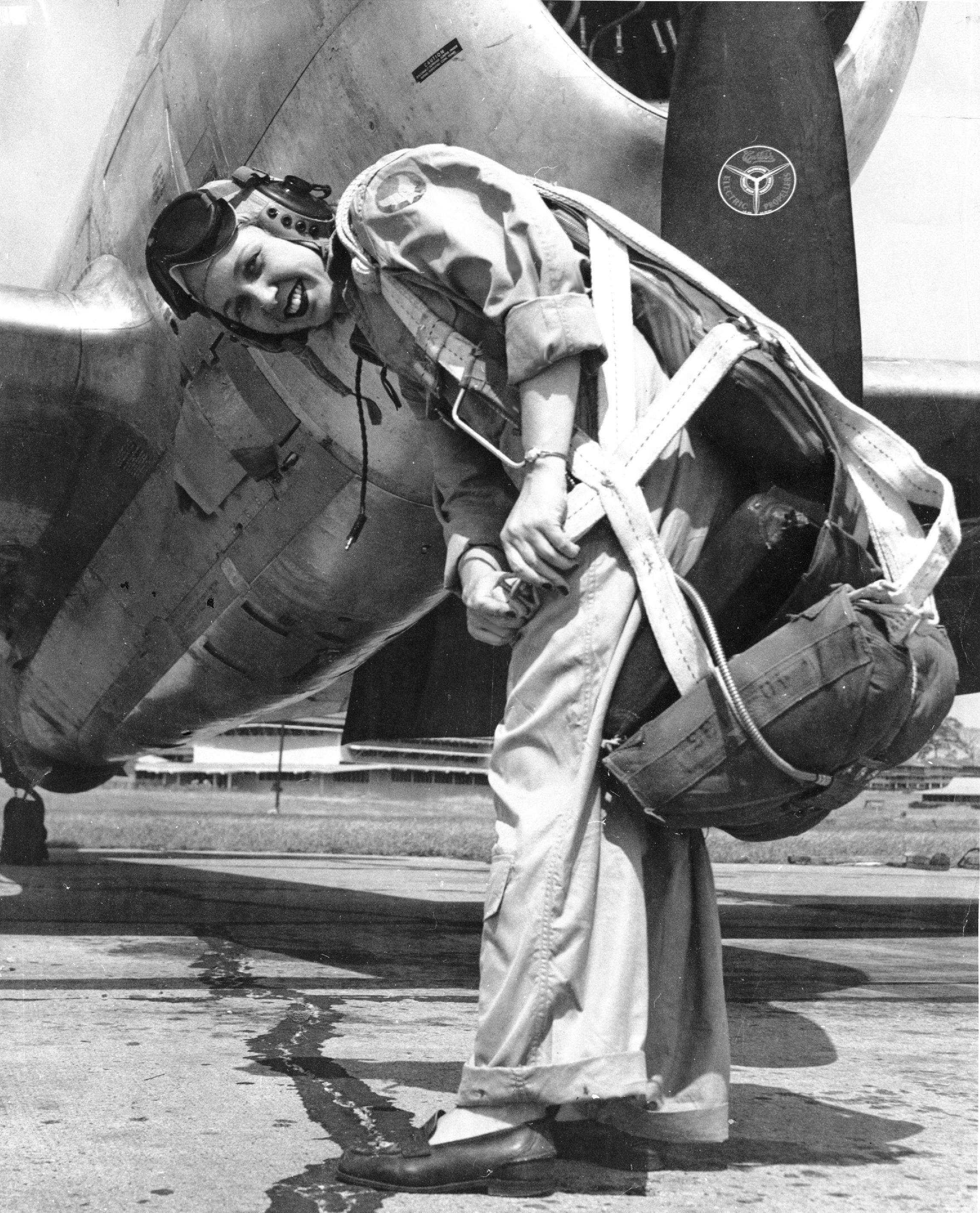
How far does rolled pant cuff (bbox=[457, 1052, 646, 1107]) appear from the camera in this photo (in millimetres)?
1834

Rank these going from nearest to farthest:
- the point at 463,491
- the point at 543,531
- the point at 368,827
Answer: the point at 543,531
the point at 463,491
the point at 368,827

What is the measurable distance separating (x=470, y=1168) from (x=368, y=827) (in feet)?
106

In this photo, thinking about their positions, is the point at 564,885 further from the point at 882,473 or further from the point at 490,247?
the point at 490,247

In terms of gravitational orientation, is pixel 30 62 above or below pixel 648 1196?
above

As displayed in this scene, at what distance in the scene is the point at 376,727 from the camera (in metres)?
6.09

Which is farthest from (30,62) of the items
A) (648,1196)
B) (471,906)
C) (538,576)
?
(471,906)

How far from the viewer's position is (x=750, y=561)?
2020mm

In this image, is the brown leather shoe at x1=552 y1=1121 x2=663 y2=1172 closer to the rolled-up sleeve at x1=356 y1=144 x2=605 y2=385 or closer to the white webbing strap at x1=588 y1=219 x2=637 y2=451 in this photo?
the white webbing strap at x1=588 y1=219 x2=637 y2=451

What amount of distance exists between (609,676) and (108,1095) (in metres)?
1.21

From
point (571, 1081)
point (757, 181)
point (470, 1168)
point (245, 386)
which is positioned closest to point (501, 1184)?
point (470, 1168)

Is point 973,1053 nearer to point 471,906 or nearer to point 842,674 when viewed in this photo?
point 842,674

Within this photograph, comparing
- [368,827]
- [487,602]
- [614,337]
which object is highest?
[614,337]

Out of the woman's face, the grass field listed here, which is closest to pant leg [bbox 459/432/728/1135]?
the woman's face

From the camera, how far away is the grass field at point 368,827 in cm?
2153
